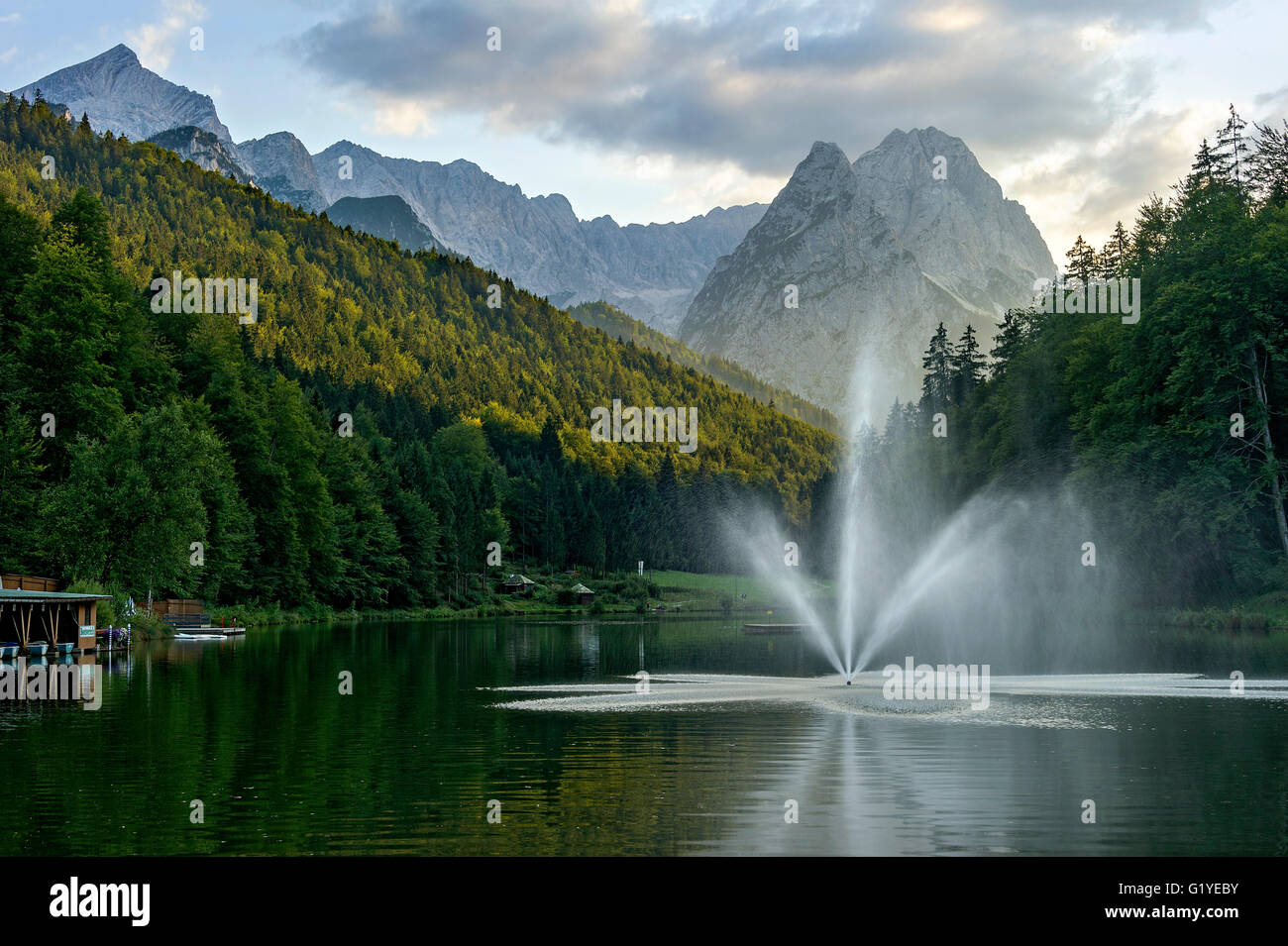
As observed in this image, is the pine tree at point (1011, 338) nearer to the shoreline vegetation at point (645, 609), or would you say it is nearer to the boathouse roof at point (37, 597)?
the shoreline vegetation at point (645, 609)

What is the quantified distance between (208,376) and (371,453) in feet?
123

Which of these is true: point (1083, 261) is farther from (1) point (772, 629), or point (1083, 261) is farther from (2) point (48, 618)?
(2) point (48, 618)

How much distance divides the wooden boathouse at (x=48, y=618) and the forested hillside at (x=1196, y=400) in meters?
61.0

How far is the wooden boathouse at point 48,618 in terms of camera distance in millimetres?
48875

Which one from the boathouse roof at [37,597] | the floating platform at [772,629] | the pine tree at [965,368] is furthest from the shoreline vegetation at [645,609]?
the pine tree at [965,368]

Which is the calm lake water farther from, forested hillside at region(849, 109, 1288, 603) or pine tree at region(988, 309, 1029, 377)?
pine tree at region(988, 309, 1029, 377)

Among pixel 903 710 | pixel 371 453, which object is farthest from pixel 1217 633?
pixel 371 453

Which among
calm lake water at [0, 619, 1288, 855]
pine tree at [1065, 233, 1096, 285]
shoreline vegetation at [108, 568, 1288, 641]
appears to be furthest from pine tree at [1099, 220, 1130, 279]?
calm lake water at [0, 619, 1288, 855]

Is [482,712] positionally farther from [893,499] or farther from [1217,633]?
[893,499]

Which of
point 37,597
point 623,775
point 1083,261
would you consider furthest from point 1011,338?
point 623,775

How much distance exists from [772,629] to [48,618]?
53.9 metres

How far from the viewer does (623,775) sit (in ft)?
76.7

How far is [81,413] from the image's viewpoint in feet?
255

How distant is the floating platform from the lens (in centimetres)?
8919
